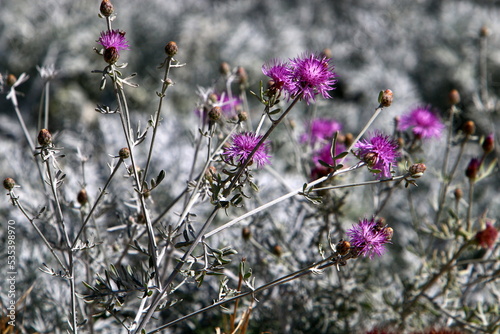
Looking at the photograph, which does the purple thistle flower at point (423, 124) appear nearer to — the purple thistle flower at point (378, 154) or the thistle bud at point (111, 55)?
the purple thistle flower at point (378, 154)

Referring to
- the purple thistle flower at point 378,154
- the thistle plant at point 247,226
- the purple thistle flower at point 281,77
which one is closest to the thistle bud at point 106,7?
the thistle plant at point 247,226

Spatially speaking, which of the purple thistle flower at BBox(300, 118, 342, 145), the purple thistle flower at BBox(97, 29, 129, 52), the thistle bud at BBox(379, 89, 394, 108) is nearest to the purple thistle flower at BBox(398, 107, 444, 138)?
the purple thistle flower at BBox(300, 118, 342, 145)

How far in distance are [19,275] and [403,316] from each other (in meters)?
0.75

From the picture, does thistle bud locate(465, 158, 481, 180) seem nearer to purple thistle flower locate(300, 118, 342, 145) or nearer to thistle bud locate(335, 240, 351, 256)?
purple thistle flower locate(300, 118, 342, 145)

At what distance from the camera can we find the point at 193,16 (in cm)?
218

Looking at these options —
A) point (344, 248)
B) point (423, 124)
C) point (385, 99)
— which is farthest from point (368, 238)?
point (423, 124)

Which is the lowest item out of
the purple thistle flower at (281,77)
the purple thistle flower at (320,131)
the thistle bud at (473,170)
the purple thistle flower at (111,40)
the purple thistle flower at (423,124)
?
the purple thistle flower at (111,40)

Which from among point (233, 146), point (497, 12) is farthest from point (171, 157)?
point (497, 12)

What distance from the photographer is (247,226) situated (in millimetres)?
973

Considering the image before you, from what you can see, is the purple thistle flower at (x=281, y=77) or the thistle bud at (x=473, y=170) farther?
the thistle bud at (x=473, y=170)

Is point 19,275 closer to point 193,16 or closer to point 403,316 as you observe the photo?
point 403,316

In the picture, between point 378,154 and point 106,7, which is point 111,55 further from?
point 378,154

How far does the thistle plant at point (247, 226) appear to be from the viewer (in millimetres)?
584

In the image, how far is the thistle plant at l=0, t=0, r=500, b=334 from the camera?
0.58m
